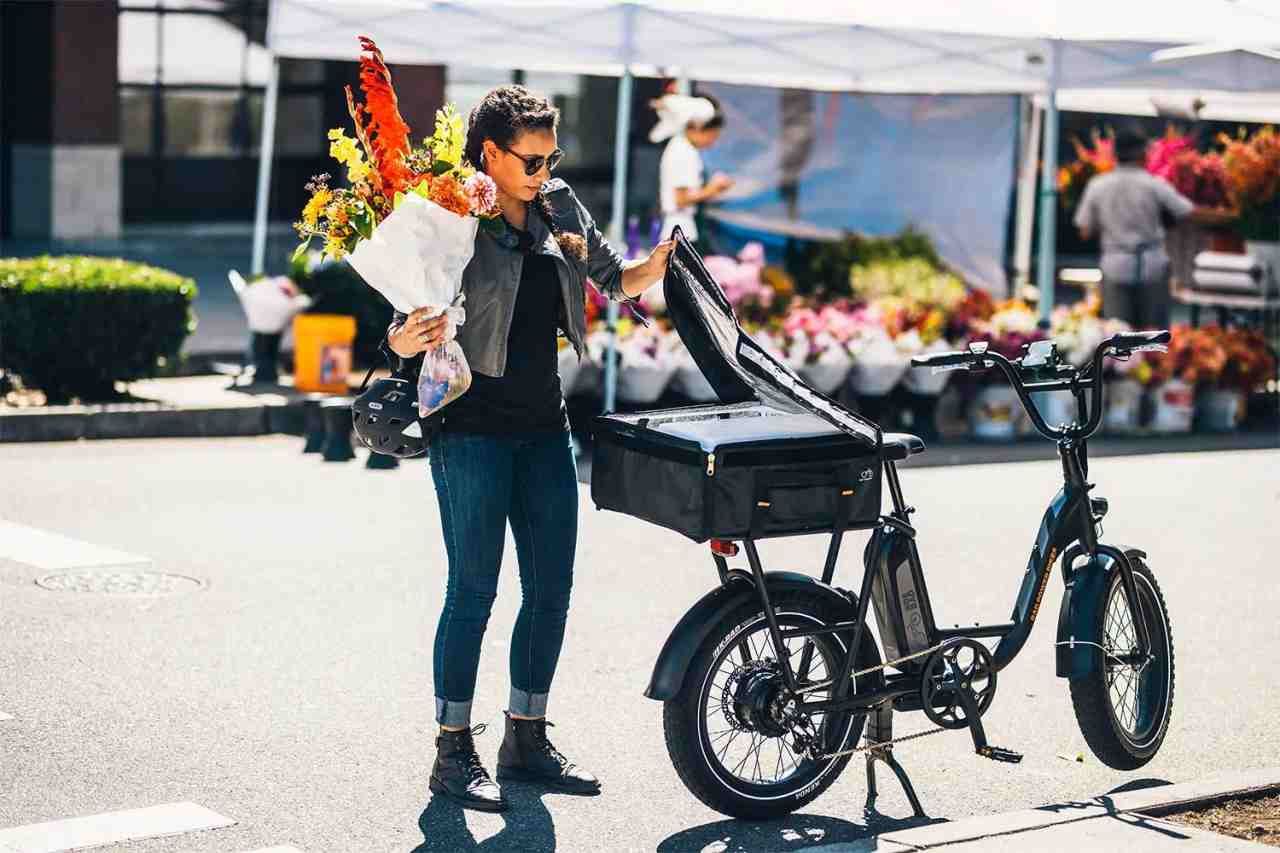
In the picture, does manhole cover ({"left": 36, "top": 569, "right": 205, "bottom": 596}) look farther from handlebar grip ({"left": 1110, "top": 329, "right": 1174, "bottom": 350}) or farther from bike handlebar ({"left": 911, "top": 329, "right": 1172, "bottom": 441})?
handlebar grip ({"left": 1110, "top": 329, "right": 1174, "bottom": 350})

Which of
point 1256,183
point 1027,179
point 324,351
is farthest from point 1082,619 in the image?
point 1256,183

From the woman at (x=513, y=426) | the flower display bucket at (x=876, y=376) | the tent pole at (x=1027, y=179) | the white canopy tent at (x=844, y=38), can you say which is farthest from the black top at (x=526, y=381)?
the tent pole at (x=1027, y=179)

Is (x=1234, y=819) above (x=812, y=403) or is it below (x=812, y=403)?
below

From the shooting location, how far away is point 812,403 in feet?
18.7

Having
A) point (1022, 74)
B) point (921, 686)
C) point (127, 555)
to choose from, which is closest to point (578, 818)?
point (921, 686)

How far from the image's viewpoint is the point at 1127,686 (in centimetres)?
643

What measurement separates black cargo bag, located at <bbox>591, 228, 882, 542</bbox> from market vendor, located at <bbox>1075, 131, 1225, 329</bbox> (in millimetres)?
10715

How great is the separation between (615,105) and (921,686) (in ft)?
78.1

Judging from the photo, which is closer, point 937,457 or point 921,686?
point 921,686

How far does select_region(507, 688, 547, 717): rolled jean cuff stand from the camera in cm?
607

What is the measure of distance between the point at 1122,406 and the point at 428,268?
380 inches

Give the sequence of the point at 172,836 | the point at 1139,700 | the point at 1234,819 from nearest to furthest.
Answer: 1. the point at 172,836
2. the point at 1234,819
3. the point at 1139,700

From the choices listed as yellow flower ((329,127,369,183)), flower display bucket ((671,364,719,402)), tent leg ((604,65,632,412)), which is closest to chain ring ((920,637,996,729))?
yellow flower ((329,127,369,183))

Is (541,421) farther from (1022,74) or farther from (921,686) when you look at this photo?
(1022,74)
